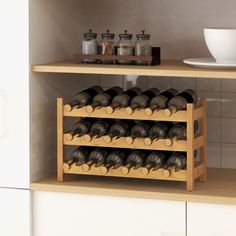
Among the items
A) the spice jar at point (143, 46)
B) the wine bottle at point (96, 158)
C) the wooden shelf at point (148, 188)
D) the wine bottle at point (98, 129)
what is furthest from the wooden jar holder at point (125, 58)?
the wooden shelf at point (148, 188)

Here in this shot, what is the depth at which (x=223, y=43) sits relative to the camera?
289 centimetres

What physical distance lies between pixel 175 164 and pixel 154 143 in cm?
11

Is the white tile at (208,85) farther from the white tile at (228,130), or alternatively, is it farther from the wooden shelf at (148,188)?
the wooden shelf at (148,188)

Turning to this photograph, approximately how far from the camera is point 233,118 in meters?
3.34

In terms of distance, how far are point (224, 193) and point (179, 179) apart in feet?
0.53

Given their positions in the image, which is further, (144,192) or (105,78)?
(105,78)

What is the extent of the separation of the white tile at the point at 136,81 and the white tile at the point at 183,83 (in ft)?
0.40

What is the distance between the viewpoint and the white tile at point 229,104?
131 inches

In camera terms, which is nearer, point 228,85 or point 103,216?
point 103,216

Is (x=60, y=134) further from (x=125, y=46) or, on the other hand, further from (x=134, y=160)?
(x=125, y=46)

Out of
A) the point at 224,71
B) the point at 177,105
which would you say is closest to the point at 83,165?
the point at 177,105
